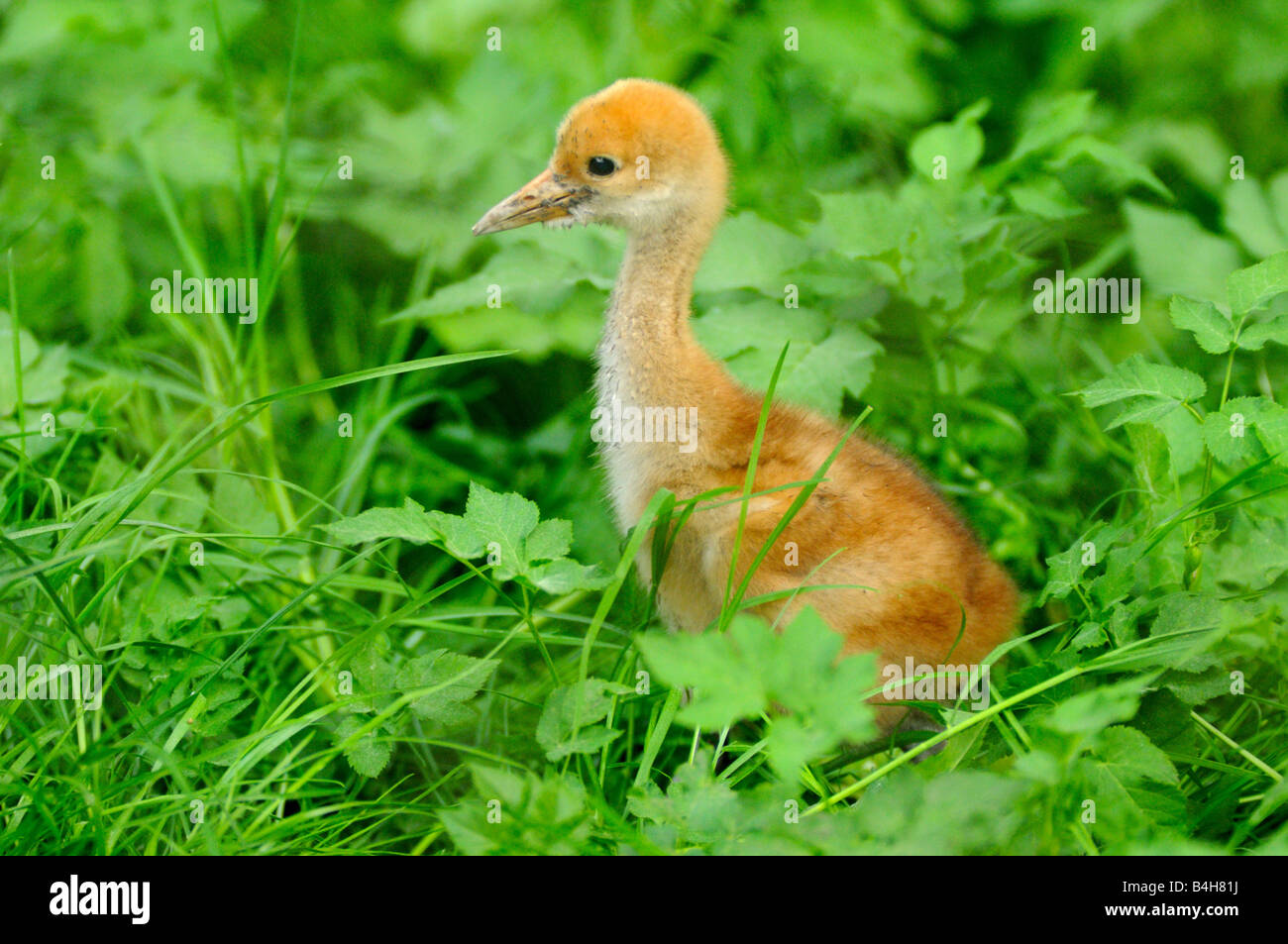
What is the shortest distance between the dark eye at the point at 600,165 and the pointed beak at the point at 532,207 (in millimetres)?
98

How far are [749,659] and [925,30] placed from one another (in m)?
3.77

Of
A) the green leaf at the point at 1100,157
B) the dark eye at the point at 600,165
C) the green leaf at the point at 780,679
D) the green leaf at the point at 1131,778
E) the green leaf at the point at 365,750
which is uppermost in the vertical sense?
the green leaf at the point at 1100,157

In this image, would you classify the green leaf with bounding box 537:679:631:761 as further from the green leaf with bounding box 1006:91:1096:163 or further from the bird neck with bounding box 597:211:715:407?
the green leaf with bounding box 1006:91:1096:163

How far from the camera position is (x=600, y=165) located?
2830 mm

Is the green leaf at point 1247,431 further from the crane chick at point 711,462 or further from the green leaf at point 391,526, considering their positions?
the green leaf at point 391,526

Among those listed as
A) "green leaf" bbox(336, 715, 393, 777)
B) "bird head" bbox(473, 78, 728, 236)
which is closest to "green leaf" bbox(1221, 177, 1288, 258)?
"bird head" bbox(473, 78, 728, 236)

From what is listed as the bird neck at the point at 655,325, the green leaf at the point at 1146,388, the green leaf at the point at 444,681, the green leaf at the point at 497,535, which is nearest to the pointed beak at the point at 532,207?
the bird neck at the point at 655,325

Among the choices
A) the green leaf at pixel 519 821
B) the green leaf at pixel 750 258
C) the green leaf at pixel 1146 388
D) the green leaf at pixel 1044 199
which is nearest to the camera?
the green leaf at pixel 519 821

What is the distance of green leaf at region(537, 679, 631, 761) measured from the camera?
2.29 m

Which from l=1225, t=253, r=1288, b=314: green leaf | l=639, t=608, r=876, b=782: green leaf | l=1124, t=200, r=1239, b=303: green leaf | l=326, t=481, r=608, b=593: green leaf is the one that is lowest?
l=639, t=608, r=876, b=782: green leaf

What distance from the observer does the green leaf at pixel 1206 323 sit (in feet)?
8.24

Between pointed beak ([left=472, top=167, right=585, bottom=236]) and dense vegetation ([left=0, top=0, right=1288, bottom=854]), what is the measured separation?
379 millimetres

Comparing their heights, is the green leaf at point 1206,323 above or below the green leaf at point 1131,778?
above
